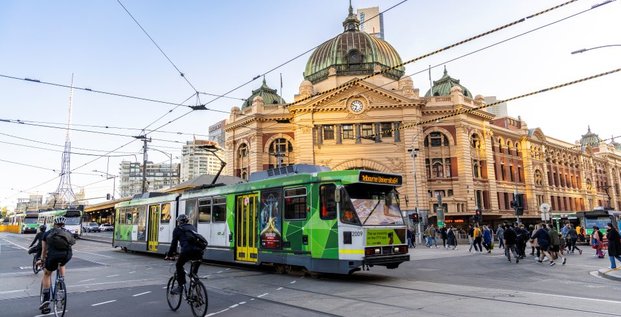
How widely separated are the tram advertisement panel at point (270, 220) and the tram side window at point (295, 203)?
419 millimetres

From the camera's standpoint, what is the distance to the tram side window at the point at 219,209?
1678 centimetres

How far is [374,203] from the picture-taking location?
1289 centimetres

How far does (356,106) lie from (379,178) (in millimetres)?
35589

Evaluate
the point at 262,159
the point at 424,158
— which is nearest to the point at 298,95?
the point at 262,159

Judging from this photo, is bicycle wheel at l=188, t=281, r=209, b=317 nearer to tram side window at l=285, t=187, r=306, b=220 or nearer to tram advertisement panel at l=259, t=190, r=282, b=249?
tram side window at l=285, t=187, r=306, b=220

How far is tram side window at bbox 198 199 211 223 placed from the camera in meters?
17.7

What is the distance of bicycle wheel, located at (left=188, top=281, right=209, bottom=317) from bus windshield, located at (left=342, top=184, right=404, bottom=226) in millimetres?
5616

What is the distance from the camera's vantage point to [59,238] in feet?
27.4

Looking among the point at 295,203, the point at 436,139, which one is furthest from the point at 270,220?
the point at 436,139

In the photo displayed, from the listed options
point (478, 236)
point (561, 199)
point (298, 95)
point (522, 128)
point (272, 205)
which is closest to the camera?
point (272, 205)

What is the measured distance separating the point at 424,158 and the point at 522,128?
76.5 ft

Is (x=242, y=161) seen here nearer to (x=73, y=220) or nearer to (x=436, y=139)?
(x=73, y=220)

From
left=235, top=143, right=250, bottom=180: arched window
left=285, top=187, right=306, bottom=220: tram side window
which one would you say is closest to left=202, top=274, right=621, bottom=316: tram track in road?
left=285, top=187, right=306, bottom=220: tram side window

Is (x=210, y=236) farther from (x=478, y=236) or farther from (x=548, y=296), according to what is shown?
(x=478, y=236)
